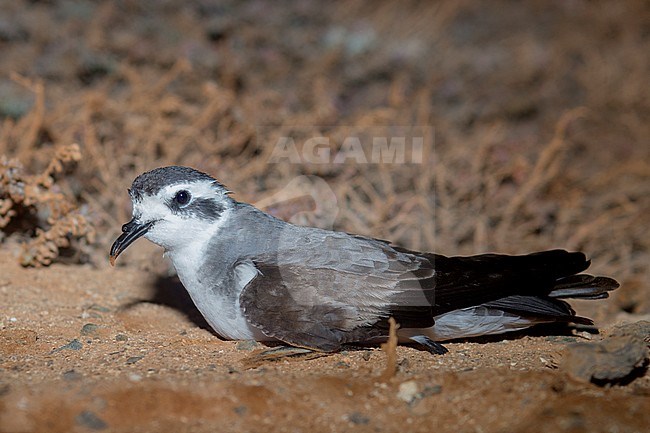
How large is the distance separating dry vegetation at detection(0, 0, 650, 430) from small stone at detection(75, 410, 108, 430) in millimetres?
1992

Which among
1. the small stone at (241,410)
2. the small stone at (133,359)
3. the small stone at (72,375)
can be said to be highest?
the small stone at (133,359)

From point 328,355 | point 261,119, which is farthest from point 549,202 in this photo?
point 328,355

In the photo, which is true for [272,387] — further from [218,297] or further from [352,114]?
[352,114]

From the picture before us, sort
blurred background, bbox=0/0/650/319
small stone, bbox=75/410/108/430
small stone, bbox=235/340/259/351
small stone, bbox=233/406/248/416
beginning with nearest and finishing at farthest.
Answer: small stone, bbox=75/410/108/430 → small stone, bbox=233/406/248/416 → small stone, bbox=235/340/259/351 → blurred background, bbox=0/0/650/319

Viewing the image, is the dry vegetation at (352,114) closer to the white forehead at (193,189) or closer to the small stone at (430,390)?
the white forehead at (193,189)

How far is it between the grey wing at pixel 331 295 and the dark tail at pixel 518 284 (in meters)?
0.12

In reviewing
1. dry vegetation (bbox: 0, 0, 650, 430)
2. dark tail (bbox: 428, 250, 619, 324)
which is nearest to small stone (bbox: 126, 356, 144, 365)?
dry vegetation (bbox: 0, 0, 650, 430)

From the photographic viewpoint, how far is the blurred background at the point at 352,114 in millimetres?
5406

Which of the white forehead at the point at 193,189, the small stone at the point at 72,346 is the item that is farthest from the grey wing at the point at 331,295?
the small stone at the point at 72,346

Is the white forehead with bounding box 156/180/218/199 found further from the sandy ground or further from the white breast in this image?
the sandy ground

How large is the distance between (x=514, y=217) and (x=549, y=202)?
0.48 m

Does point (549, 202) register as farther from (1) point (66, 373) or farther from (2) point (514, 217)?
(1) point (66, 373)

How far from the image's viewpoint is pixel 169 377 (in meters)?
3.03

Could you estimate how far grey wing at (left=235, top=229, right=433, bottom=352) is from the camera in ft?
11.2
